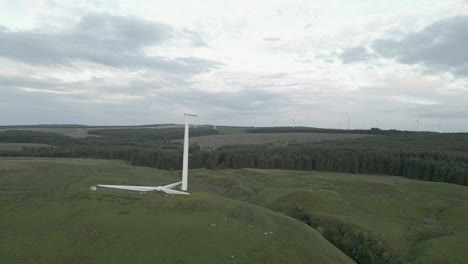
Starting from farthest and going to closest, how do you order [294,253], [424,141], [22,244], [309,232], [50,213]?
1. [424,141]
2. [309,232]
3. [50,213]
4. [294,253]
5. [22,244]

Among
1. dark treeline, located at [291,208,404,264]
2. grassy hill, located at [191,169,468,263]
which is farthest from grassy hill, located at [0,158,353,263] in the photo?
grassy hill, located at [191,169,468,263]

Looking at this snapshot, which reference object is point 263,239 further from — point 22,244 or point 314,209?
point 314,209

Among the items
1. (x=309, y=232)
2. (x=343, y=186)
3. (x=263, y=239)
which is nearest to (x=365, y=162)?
(x=343, y=186)

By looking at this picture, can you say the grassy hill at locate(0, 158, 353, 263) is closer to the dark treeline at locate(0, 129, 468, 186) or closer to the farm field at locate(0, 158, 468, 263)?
the farm field at locate(0, 158, 468, 263)

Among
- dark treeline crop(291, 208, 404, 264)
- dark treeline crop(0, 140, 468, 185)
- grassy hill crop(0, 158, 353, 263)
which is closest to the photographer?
grassy hill crop(0, 158, 353, 263)

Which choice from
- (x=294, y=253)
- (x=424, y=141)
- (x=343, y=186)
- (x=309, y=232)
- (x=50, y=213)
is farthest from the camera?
(x=424, y=141)

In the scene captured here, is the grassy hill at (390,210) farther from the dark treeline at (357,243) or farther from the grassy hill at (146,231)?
the grassy hill at (146,231)

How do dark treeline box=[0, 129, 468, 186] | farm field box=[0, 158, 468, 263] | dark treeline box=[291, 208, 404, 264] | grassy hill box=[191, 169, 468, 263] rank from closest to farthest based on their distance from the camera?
1. farm field box=[0, 158, 468, 263]
2. dark treeline box=[291, 208, 404, 264]
3. grassy hill box=[191, 169, 468, 263]
4. dark treeline box=[0, 129, 468, 186]

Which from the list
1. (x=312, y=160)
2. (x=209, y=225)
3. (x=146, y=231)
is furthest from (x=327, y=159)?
(x=146, y=231)
